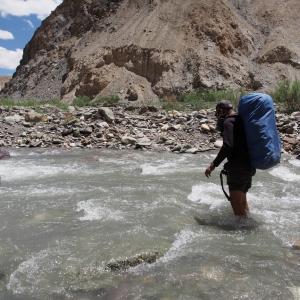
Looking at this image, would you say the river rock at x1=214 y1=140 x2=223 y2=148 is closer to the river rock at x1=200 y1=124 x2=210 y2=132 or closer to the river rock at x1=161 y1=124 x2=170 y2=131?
the river rock at x1=200 y1=124 x2=210 y2=132

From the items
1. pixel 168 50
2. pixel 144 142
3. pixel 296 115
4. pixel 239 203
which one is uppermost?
pixel 168 50

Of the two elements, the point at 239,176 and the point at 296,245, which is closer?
the point at 296,245

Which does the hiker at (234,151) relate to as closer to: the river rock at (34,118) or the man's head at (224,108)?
the man's head at (224,108)

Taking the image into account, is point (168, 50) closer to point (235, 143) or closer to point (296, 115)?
point (296, 115)

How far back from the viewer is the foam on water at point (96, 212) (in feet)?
18.5

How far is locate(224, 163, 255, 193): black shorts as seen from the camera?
515 cm

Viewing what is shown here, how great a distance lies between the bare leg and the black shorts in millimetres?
67

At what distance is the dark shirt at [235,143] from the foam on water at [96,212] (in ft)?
4.62

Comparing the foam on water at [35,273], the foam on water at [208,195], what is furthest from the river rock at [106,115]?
the foam on water at [35,273]

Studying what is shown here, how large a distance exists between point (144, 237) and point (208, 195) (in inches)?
88.4

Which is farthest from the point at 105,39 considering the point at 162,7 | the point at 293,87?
the point at 293,87

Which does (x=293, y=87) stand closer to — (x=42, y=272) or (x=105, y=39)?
(x=42, y=272)

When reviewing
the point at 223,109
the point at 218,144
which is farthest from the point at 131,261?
the point at 218,144

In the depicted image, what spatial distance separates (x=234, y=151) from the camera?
512 cm
